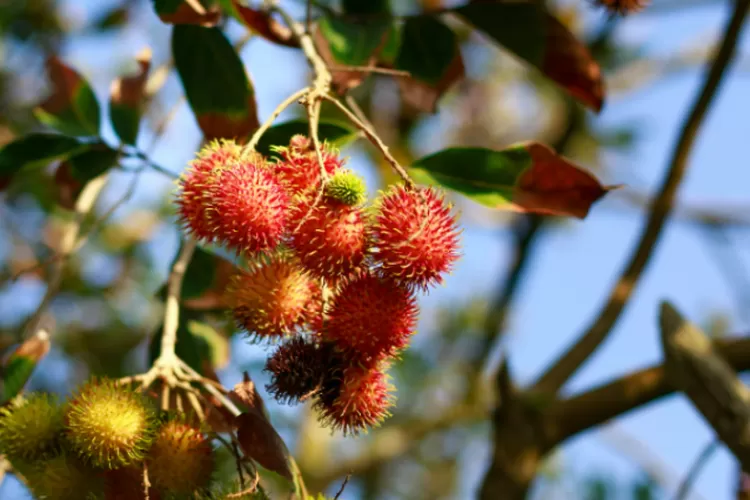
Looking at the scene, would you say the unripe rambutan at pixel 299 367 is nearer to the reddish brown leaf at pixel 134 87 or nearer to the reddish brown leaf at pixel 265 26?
the reddish brown leaf at pixel 265 26

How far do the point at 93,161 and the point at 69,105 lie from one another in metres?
0.12

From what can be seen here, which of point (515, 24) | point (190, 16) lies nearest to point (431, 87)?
point (515, 24)

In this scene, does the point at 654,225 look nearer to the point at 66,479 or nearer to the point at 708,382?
the point at 708,382

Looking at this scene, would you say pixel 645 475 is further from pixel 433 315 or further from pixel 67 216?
pixel 67 216

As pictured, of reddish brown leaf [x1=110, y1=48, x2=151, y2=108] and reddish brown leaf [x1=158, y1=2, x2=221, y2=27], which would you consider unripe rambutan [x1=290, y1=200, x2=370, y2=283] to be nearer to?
reddish brown leaf [x1=158, y1=2, x2=221, y2=27]

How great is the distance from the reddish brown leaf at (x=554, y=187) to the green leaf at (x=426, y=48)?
0.34 metres

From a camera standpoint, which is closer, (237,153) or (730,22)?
(237,153)

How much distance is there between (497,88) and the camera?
→ 3.53 m

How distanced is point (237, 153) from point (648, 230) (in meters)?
1.08

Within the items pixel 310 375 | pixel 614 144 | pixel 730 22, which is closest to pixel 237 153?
pixel 310 375

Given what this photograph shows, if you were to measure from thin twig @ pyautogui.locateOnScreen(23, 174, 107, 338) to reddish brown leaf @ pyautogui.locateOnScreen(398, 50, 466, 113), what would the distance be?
54 cm

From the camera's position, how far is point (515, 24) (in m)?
1.34

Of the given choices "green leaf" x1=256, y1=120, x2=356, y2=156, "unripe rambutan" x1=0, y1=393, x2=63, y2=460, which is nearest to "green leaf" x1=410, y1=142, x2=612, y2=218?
"green leaf" x1=256, y1=120, x2=356, y2=156

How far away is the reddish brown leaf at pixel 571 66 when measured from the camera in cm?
129
